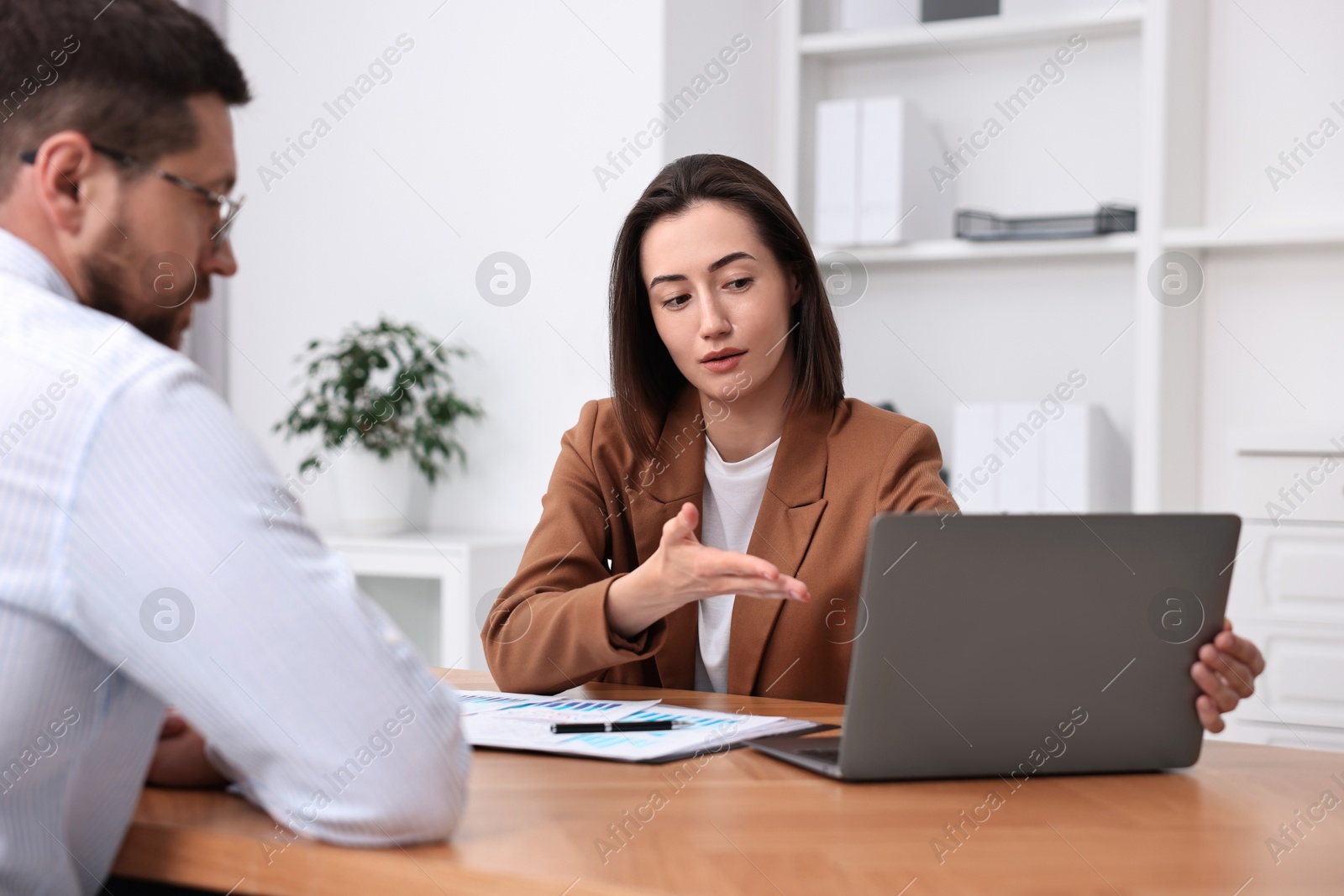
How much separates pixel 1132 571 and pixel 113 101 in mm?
893

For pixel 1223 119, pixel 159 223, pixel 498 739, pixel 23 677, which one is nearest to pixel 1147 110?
pixel 1223 119

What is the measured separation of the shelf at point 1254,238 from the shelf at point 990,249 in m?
0.10

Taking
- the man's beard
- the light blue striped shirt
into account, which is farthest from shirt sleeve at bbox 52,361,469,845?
the man's beard

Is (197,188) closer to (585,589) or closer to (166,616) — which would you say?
(166,616)

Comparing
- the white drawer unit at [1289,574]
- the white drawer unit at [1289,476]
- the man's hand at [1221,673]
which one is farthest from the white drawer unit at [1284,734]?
the man's hand at [1221,673]

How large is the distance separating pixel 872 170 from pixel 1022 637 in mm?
2425

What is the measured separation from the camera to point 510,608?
1.67 meters

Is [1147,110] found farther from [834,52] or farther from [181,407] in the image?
[181,407]

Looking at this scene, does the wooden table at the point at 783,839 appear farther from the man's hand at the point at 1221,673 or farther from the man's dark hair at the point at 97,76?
the man's dark hair at the point at 97,76

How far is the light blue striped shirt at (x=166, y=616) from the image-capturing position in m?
0.80

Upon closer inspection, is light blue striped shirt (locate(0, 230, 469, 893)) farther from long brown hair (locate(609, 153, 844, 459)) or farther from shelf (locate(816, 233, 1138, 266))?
shelf (locate(816, 233, 1138, 266))

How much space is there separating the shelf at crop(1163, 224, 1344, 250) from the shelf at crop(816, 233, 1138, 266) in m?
0.10

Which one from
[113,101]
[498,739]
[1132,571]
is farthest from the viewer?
[498,739]

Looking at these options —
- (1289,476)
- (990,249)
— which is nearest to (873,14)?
(990,249)
